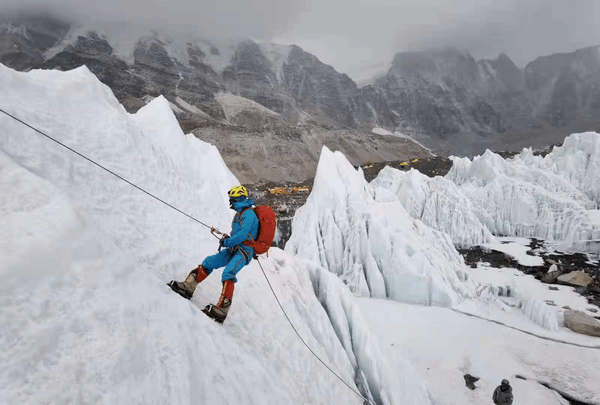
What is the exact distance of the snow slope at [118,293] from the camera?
2045mm

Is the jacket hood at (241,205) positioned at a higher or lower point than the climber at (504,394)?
higher

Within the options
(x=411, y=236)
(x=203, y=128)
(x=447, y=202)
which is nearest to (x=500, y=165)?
(x=447, y=202)

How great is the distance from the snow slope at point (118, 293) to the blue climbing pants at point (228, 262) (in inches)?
19.4

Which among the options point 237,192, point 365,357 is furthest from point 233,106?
point 237,192

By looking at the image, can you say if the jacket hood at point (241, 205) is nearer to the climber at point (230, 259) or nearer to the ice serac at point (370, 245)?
the climber at point (230, 259)

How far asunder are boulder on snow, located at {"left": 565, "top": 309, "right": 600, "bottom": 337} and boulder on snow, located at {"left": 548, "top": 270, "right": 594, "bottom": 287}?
6.03 meters

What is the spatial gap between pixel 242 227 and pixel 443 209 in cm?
2492

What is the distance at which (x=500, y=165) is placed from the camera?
38.4 meters

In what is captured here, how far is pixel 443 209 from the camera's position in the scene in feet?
84.1

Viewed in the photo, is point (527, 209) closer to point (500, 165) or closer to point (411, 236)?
point (500, 165)

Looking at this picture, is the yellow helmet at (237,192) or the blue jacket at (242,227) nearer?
the blue jacket at (242,227)

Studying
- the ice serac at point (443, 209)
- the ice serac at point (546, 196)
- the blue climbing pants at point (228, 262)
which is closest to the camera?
the blue climbing pants at point (228, 262)

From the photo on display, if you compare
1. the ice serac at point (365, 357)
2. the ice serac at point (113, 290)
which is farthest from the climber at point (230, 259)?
the ice serac at point (365, 357)

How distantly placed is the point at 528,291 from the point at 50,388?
59.8 ft
